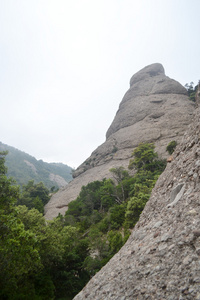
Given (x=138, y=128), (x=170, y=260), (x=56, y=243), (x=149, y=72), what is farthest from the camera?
(x=149, y=72)

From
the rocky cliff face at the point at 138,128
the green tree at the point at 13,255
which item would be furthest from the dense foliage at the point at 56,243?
the rocky cliff face at the point at 138,128

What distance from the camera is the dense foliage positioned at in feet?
25.5

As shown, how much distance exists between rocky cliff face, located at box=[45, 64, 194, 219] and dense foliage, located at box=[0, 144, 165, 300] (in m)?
11.3

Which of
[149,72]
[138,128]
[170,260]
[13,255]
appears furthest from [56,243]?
[149,72]

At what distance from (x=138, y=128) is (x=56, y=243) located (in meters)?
45.2

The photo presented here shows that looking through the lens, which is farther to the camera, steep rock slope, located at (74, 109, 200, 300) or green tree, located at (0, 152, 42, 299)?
green tree, located at (0, 152, 42, 299)

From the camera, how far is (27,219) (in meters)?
15.3

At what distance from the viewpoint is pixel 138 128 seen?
52875mm

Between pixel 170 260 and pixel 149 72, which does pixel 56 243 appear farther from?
pixel 149 72

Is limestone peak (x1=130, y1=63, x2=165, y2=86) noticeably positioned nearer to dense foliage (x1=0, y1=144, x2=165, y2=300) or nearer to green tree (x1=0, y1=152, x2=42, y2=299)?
dense foliage (x1=0, y1=144, x2=165, y2=300)

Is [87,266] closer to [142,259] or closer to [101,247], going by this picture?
[101,247]

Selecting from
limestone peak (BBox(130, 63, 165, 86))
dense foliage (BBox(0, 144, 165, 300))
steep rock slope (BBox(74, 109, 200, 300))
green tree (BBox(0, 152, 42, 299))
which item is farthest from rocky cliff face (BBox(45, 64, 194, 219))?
steep rock slope (BBox(74, 109, 200, 300))

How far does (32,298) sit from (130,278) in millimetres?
7679

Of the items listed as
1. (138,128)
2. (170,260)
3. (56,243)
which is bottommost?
(56,243)
